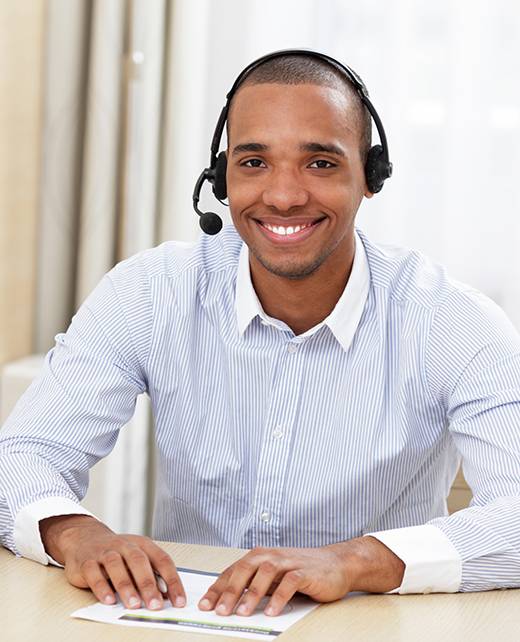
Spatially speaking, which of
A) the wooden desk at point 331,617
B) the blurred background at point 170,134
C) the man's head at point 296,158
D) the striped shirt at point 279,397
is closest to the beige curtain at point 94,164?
the blurred background at point 170,134

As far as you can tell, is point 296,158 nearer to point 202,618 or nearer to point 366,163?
point 366,163

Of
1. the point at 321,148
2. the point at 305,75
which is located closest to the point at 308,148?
→ the point at 321,148

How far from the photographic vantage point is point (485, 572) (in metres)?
1.39

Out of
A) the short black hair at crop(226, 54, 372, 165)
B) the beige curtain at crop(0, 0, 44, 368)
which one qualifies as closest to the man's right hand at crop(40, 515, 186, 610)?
the short black hair at crop(226, 54, 372, 165)

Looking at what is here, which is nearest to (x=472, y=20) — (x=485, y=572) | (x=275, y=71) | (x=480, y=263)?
(x=480, y=263)

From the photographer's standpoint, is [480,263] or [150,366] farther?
[480,263]

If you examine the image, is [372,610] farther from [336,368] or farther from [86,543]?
[336,368]

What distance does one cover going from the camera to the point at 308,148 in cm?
165

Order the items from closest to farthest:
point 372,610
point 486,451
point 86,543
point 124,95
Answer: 1. point 372,610
2. point 86,543
3. point 486,451
4. point 124,95

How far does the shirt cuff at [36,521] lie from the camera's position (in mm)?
1445

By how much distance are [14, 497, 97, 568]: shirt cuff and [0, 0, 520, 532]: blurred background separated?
1277mm

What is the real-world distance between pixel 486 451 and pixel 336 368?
28cm

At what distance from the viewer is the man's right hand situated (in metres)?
1.29

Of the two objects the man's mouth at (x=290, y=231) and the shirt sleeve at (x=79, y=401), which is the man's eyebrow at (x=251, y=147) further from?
the shirt sleeve at (x=79, y=401)
